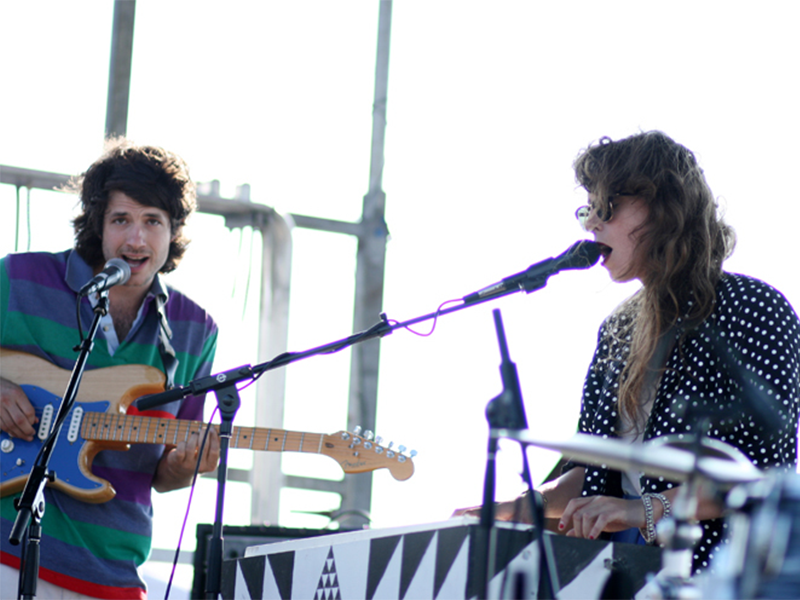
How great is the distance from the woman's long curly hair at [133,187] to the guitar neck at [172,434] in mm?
601

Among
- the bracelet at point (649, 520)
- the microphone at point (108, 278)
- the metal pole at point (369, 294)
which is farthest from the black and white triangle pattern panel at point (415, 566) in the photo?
the metal pole at point (369, 294)

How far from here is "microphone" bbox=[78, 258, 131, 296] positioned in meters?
2.64

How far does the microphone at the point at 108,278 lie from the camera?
2639 mm

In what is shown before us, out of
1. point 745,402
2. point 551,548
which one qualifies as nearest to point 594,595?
point 551,548

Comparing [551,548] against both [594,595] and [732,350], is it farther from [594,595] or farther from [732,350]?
[732,350]

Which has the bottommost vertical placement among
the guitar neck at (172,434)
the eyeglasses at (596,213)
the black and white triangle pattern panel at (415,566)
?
the black and white triangle pattern panel at (415,566)

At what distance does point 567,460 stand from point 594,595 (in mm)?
997

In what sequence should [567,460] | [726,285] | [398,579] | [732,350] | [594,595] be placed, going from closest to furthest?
1. [594,595]
2. [398,579]
3. [732,350]
4. [726,285]
5. [567,460]

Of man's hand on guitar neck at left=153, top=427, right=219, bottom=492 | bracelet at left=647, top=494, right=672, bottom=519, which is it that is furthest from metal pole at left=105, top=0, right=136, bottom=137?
bracelet at left=647, top=494, right=672, bottom=519

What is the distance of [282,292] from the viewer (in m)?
5.11

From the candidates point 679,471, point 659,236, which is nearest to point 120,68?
point 659,236

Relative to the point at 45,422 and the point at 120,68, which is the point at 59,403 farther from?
the point at 120,68

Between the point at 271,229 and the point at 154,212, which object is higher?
the point at 271,229

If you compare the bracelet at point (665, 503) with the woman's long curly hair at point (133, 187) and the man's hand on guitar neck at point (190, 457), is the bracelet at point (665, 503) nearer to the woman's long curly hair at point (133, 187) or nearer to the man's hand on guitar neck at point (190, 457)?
the man's hand on guitar neck at point (190, 457)
